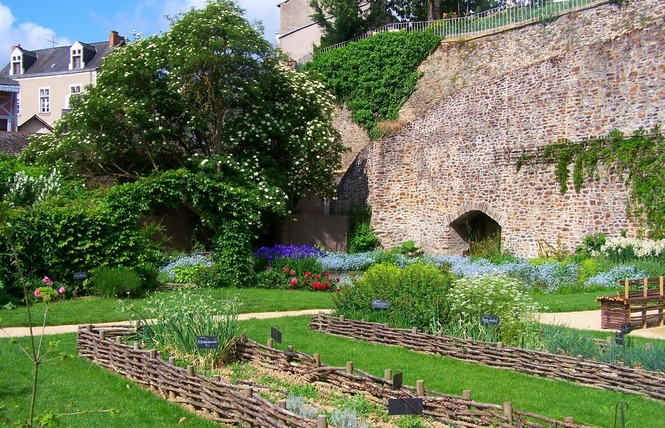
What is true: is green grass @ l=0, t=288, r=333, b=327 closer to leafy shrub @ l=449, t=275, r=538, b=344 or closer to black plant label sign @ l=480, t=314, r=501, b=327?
leafy shrub @ l=449, t=275, r=538, b=344

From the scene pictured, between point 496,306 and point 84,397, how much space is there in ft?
16.8

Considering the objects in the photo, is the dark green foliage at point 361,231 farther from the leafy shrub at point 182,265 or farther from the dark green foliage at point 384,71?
the leafy shrub at point 182,265

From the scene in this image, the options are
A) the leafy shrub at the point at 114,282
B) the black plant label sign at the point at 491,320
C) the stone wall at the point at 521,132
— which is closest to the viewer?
the black plant label sign at the point at 491,320

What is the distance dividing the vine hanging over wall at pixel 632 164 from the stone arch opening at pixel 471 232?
3.55 metres

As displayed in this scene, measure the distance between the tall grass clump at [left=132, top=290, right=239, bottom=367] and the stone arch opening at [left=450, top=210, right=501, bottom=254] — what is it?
574 inches

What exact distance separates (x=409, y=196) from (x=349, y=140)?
6156 mm

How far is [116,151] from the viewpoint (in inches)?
827

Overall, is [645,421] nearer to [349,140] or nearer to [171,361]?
[171,361]

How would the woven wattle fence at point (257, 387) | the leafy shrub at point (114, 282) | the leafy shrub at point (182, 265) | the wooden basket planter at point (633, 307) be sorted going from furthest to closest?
the leafy shrub at point (182, 265), the leafy shrub at point (114, 282), the wooden basket planter at point (633, 307), the woven wattle fence at point (257, 387)

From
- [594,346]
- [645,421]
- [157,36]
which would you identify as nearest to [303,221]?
[157,36]

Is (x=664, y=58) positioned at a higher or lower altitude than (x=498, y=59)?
lower

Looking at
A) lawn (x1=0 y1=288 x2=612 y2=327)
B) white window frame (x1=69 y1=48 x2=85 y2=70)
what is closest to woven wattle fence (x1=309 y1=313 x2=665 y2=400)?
lawn (x1=0 y1=288 x2=612 y2=327)

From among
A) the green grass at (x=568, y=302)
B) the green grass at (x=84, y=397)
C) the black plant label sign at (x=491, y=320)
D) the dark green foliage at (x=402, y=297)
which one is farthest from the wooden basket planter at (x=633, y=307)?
the green grass at (x=84, y=397)

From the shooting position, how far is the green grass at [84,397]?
608cm
